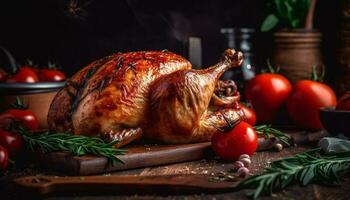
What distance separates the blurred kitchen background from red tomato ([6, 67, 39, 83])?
0.75m

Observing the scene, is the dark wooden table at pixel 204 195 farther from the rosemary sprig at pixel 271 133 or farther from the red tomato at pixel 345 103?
the red tomato at pixel 345 103

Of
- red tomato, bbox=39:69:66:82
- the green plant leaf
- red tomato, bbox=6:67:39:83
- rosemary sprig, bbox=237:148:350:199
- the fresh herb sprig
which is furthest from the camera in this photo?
the green plant leaf

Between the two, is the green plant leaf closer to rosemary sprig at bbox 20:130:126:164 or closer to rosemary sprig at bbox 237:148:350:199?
rosemary sprig at bbox 237:148:350:199

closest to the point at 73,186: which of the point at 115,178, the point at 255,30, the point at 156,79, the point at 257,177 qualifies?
the point at 115,178

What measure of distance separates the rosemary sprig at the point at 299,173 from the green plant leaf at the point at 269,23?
194 centimetres

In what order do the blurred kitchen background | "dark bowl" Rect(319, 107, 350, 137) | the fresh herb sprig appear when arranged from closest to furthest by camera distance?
"dark bowl" Rect(319, 107, 350, 137)
the fresh herb sprig
the blurred kitchen background

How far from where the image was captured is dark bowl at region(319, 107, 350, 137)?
2641mm

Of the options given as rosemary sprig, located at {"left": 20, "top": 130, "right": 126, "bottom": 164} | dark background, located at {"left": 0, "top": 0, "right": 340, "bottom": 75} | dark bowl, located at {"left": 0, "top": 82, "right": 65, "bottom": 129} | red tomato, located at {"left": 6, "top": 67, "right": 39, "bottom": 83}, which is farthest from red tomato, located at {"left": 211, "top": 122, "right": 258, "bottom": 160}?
dark background, located at {"left": 0, "top": 0, "right": 340, "bottom": 75}

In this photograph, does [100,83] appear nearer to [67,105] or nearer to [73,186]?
[67,105]

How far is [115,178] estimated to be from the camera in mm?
2004

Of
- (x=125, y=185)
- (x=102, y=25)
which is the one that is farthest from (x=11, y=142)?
(x=102, y=25)

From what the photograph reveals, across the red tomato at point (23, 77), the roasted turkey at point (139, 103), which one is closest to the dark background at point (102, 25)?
the red tomato at point (23, 77)

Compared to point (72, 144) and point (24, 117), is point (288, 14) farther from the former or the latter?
point (72, 144)

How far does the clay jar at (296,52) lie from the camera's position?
12.8 feet
